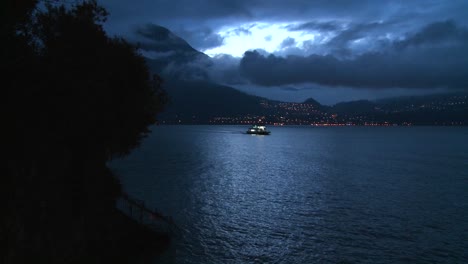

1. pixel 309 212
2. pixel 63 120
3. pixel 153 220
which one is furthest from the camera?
pixel 309 212

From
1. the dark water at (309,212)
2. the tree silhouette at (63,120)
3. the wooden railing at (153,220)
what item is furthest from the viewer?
the wooden railing at (153,220)

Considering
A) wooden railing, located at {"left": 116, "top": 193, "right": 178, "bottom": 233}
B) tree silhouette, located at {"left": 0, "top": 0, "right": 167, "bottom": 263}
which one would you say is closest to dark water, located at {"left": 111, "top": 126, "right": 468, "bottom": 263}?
wooden railing, located at {"left": 116, "top": 193, "right": 178, "bottom": 233}

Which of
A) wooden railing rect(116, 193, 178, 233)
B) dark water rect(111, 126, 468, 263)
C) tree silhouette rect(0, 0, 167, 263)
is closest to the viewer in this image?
tree silhouette rect(0, 0, 167, 263)

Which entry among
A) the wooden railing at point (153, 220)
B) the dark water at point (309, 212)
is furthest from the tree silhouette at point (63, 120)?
the dark water at point (309, 212)

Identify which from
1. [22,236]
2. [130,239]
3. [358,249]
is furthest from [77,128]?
[358,249]

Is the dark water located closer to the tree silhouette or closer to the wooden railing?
the wooden railing

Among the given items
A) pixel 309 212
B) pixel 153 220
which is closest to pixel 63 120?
pixel 153 220

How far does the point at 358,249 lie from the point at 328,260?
435cm

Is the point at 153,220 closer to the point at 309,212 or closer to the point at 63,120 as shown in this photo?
the point at 63,120

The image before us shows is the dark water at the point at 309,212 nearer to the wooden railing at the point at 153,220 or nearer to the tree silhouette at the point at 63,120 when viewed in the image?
the wooden railing at the point at 153,220

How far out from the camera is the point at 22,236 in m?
21.0

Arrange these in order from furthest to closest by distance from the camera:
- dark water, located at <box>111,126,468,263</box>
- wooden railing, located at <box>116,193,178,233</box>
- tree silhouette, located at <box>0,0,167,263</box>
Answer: wooden railing, located at <box>116,193,178,233</box> → dark water, located at <box>111,126,468,263</box> → tree silhouette, located at <box>0,0,167,263</box>

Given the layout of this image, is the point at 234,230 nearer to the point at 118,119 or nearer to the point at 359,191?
the point at 118,119

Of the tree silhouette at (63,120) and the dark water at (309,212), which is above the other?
the tree silhouette at (63,120)
